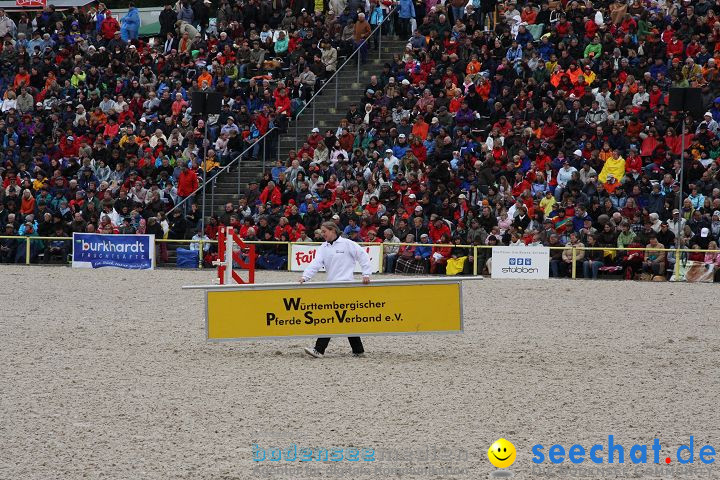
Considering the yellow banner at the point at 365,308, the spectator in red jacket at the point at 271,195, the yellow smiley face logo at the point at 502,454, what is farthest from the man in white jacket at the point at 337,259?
the spectator in red jacket at the point at 271,195

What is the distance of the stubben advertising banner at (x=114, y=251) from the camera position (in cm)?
2770

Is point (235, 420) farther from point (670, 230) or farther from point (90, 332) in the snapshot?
point (670, 230)

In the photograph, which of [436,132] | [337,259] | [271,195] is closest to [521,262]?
[436,132]

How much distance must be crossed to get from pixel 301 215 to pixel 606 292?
8.95 meters

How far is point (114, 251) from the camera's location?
27.9 m

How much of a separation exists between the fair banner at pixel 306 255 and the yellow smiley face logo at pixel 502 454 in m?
17.9

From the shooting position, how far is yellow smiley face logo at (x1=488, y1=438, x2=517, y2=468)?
25.4 feet

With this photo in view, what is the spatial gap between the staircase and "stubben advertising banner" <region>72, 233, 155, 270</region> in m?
3.16

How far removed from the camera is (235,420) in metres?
9.20

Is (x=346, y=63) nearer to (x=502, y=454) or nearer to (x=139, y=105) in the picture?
(x=139, y=105)

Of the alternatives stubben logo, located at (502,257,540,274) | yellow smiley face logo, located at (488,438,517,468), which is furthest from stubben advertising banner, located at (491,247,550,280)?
yellow smiley face logo, located at (488,438,517,468)

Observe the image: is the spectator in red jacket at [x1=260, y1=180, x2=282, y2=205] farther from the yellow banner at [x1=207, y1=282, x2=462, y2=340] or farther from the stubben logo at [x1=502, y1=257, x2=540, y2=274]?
the yellow banner at [x1=207, y1=282, x2=462, y2=340]

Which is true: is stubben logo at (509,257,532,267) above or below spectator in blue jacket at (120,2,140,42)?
below

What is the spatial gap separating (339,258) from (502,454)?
→ 5.75 meters
